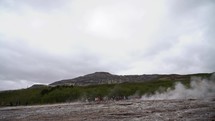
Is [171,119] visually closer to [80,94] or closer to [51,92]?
[80,94]

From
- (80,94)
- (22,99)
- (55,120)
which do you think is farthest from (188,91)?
(22,99)

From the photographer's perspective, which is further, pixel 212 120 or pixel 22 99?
pixel 22 99

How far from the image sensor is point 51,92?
9706 centimetres

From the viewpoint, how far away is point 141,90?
88875 millimetres

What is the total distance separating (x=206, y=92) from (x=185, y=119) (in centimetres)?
4269

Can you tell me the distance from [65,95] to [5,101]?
2845 centimetres

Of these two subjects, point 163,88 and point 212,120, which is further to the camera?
point 163,88

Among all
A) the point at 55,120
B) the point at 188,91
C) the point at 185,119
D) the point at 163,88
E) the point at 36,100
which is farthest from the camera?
the point at 36,100

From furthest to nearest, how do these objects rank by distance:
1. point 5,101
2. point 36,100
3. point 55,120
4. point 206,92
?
point 5,101 → point 36,100 → point 206,92 → point 55,120

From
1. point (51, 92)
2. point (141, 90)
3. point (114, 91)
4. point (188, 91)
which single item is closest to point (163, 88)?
point (141, 90)

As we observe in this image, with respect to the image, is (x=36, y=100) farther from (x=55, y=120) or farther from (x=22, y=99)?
(x=55, y=120)

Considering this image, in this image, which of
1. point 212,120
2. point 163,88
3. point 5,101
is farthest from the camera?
point 5,101

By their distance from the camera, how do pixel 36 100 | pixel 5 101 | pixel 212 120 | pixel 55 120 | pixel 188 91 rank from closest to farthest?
pixel 212 120 < pixel 55 120 < pixel 188 91 < pixel 36 100 < pixel 5 101

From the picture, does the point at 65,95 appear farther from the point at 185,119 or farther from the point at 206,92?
the point at 185,119
